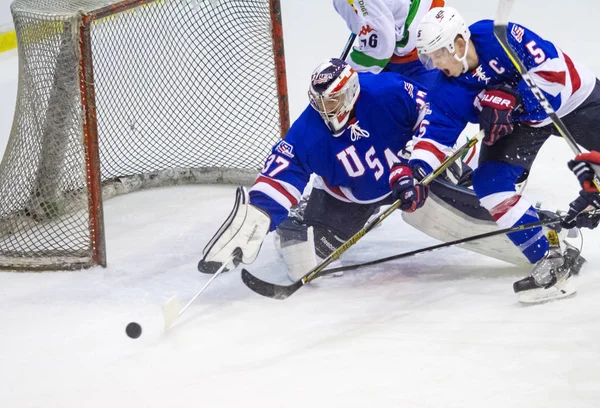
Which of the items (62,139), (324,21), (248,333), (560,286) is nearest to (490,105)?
(560,286)

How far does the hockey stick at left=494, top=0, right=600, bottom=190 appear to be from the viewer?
2.54m

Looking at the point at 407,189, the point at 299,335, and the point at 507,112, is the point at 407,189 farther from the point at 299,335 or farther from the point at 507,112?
the point at 299,335

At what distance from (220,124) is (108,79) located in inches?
26.4

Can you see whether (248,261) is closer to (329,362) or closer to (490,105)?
(329,362)

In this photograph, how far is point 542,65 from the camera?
2691 millimetres

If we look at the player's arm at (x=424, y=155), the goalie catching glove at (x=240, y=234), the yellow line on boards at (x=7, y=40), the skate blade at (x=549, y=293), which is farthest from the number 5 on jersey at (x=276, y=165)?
the yellow line on boards at (x=7, y=40)

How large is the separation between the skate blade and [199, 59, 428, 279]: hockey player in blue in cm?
45

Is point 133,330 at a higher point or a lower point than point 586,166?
lower

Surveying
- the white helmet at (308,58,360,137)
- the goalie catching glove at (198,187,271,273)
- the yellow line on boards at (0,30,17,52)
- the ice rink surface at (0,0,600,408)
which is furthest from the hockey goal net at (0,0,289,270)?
the yellow line on boards at (0,30,17,52)

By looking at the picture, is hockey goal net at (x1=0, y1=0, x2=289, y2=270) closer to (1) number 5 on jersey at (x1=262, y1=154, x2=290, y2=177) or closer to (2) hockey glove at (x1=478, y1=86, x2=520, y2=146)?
(1) number 5 on jersey at (x1=262, y1=154, x2=290, y2=177)

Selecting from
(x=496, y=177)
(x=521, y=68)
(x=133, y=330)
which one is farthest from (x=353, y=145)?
(x=133, y=330)

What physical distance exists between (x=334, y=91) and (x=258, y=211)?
0.49m

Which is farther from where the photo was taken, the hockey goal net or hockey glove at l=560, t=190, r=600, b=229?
the hockey goal net

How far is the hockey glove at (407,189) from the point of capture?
2.82 m
